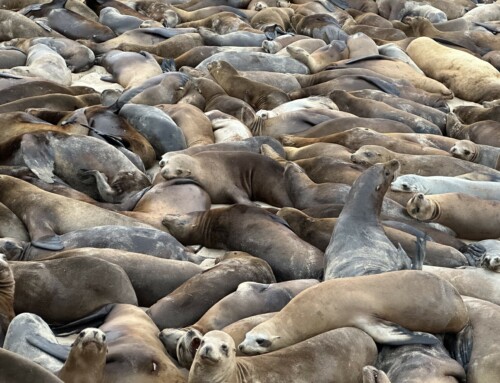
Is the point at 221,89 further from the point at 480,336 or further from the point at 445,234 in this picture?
the point at 480,336

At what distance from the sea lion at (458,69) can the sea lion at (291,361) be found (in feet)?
23.2

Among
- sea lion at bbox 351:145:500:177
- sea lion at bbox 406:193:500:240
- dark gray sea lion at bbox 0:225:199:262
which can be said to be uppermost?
dark gray sea lion at bbox 0:225:199:262

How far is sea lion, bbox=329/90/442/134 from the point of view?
967 centimetres

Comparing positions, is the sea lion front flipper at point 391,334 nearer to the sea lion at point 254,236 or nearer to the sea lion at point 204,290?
the sea lion at point 204,290

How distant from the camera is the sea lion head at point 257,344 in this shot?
4.91 meters

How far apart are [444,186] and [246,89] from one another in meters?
3.22

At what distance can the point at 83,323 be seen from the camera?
5.36 m

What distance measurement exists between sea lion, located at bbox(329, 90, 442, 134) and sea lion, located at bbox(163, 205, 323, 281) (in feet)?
10.6

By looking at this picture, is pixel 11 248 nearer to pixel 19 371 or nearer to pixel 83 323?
pixel 83 323

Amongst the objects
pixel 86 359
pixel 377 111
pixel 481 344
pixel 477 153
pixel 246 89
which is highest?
pixel 86 359

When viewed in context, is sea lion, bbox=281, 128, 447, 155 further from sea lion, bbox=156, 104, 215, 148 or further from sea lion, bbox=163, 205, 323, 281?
sea lion, bbox=163, 205, 323, 281

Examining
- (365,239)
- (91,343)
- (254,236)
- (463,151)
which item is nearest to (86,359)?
(91,343)

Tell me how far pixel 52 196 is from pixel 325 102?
3885 millimetres

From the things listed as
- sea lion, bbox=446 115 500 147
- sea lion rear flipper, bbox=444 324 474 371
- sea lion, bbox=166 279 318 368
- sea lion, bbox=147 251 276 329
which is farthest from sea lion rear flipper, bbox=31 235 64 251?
sea lion, bbox=446 115 500 147
